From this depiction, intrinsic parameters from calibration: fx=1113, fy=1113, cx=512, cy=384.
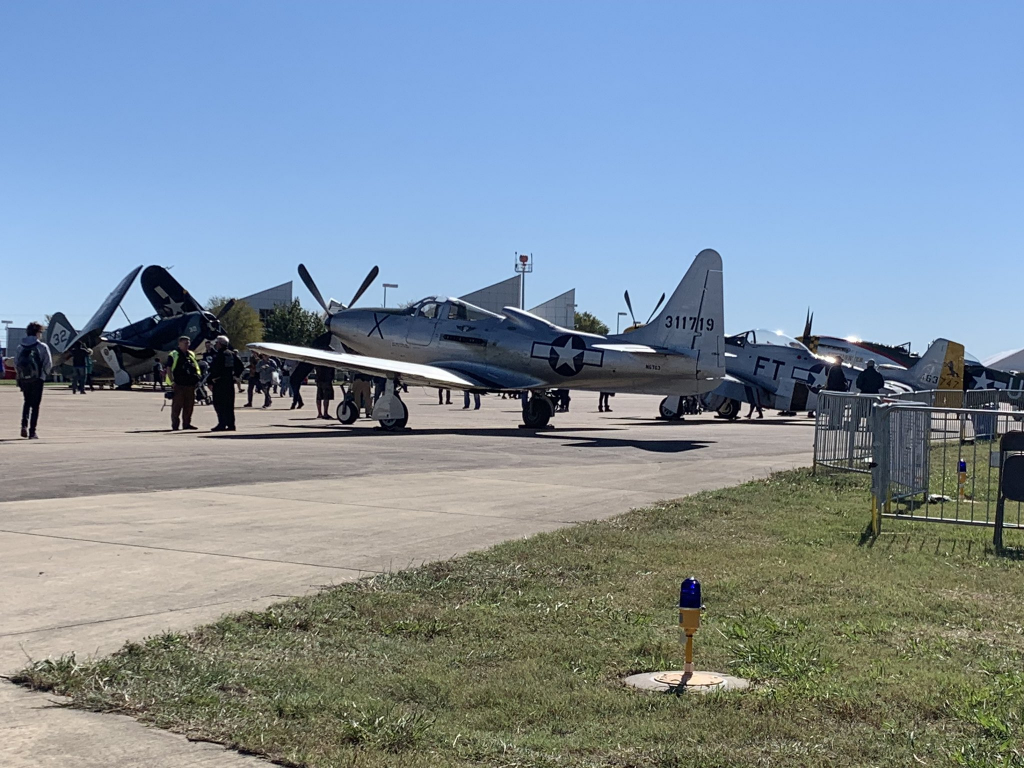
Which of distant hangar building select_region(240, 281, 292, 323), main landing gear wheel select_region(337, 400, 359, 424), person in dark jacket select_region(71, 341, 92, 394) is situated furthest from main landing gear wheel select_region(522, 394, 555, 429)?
distant hangar building select_region(240, 281, 292, 323)

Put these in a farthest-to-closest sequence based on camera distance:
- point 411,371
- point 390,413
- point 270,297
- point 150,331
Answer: point 270,297 → point 150,331 → point 411,371 → point 390,413

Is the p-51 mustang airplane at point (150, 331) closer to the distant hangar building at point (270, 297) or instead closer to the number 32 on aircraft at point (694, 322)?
the number 32 on aircraft at point (694, 322)

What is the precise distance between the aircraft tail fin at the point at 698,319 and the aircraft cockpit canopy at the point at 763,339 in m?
12.4

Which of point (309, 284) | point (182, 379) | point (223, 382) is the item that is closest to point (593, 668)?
point (182, 379)

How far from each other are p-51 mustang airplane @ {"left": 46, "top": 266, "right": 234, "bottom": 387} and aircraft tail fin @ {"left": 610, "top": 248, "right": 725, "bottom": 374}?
2939 cm

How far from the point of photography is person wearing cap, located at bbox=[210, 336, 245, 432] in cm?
2202

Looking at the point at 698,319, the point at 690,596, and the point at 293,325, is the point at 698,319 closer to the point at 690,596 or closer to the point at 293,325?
the point at 690,596

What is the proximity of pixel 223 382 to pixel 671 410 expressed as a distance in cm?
1677

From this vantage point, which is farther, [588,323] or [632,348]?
[588,323]

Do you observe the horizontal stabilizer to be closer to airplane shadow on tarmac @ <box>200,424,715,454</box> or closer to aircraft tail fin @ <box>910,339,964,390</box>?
airplane shadow on tarmac @ <box>200,424,715,454</box>

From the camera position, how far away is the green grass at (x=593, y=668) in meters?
4.09

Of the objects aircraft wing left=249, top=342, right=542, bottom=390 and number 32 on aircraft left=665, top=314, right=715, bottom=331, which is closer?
aircraft wing left=249, top=342, right=542, bottom=390

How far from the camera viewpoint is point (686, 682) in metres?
4.91

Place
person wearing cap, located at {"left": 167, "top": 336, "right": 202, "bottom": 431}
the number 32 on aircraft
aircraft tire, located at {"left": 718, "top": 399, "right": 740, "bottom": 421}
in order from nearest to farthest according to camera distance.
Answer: person wearing cap, located at {"left": 167, "top": 336, "right": 202, "bottom": 431}
the number 32 on aircraft
aircraft tire, located at {"left": 718, "top": 399, "right": 740, "bottom": 421}
